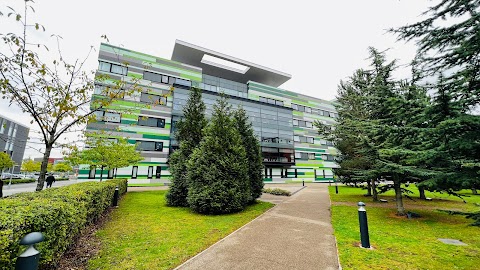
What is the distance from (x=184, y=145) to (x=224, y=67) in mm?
29835

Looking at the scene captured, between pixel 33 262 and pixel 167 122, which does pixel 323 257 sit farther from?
pixel 167 122

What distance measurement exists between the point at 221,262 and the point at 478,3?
26.2 feet

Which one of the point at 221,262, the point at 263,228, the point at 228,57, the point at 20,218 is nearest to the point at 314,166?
the point at 228,57

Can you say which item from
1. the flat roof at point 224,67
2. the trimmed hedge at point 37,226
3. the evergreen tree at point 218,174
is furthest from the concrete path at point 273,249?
the flat roof at point 224,67

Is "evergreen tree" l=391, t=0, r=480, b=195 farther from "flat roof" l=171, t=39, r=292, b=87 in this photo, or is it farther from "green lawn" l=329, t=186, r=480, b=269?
"flat roof" l=171, t=39, r=292, b=87

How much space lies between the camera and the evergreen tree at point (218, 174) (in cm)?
1014

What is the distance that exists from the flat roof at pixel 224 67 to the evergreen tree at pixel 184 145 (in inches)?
912

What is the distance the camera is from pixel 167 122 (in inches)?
1252

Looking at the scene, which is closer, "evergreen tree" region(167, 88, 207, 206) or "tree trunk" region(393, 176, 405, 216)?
"tree trunk" region(393, 176, 405, 216)

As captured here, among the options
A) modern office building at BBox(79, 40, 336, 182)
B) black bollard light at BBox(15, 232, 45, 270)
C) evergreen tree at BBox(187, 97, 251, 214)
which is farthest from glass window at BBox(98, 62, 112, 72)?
black bollard light at BBox(15, 232, 45, 270)

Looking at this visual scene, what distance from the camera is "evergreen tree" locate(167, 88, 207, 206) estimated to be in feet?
42.0

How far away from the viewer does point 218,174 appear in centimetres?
1032

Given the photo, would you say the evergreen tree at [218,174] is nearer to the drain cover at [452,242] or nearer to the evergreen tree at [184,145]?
the evergreen tree at [184,145]

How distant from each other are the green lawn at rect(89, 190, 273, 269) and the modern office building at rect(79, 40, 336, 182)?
1764 cm
